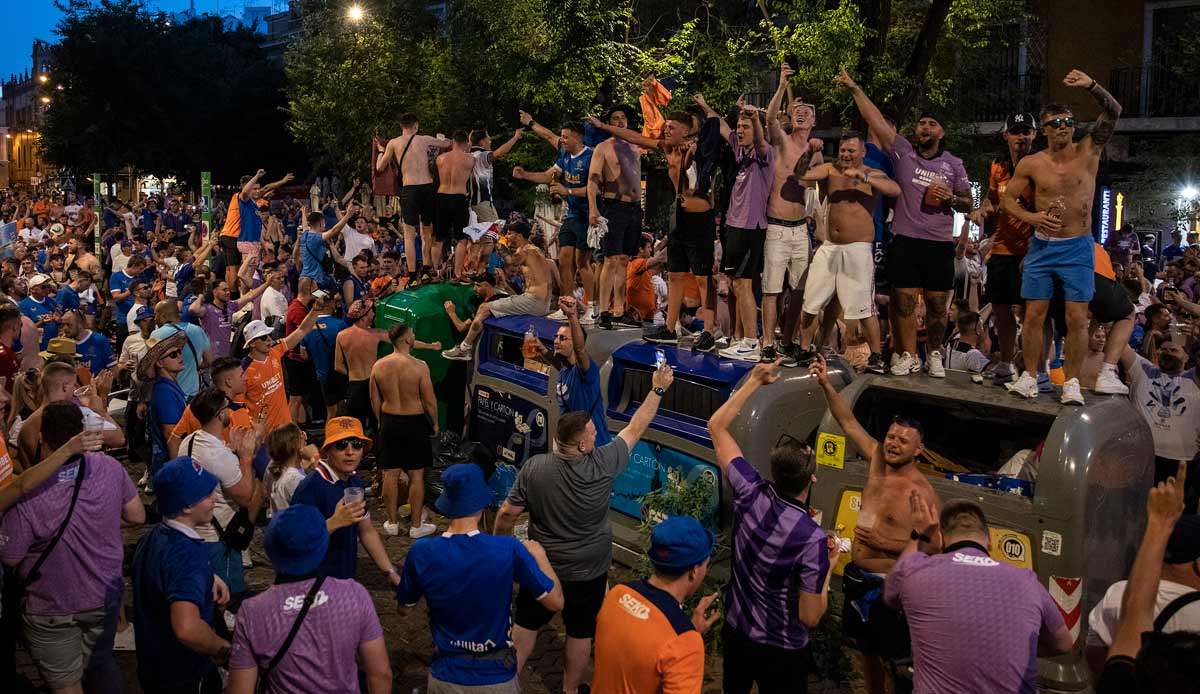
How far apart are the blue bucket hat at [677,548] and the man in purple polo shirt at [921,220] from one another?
418 centimetres

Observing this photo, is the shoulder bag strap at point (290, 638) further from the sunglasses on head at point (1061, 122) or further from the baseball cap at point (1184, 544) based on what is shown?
the sunglasses on head at point (1061, 122)

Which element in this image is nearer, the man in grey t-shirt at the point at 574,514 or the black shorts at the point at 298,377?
the man in grey t-shirt at the point at 574,514

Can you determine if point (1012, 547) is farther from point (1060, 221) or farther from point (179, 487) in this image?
point (179, 487)

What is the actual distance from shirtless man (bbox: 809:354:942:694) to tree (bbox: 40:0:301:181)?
41289mm

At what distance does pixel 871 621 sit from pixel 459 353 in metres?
6.31

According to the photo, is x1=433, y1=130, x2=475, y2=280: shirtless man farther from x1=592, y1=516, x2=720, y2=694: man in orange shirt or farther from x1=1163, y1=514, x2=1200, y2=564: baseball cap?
x1=1163, y1=514, x2=1200, y2=564: baseball cap

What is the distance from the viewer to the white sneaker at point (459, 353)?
438 inches

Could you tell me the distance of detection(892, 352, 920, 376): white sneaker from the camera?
7.53 metres

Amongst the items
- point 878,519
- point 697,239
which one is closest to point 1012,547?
point 878,519

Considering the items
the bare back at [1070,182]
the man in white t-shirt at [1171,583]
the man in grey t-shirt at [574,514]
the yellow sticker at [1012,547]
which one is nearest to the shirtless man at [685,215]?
the bare back at [1070,182]

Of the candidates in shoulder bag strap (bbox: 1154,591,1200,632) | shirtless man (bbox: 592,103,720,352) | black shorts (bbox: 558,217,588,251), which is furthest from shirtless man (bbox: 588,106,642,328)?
shoulder bag strap (bbox: 1154,591,1200,632)

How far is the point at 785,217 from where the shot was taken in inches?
347

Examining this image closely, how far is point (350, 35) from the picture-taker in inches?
1230

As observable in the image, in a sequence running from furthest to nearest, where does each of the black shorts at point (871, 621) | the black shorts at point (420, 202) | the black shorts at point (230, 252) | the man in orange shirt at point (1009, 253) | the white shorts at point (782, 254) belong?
the black shorts at point (230, 252) < the black shorts at point (420, 202) < the white shorts at point (782, 254) < the man in orange shirt at point (1009, 253) < the black shorts at point (871, 621)
